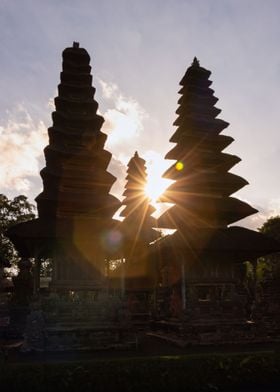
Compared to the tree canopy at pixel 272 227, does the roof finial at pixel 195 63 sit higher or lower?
higher

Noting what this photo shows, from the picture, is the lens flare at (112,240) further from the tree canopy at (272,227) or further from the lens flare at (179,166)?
the tree canopy at (272,227)

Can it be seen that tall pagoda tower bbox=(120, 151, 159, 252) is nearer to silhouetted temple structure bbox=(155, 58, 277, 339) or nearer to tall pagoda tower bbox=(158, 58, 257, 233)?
tall pagoda tower bbox=(158, 58, 257, 233)

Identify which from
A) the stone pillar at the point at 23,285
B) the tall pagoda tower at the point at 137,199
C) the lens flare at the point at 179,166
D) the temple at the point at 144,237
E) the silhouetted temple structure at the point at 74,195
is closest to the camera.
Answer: the temple at the point at 144,237

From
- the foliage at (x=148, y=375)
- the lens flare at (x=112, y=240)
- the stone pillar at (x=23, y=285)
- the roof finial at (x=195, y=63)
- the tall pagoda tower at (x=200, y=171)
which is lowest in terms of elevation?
the foliage at (x=148, y=375)

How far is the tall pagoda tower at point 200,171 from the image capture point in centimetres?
2531

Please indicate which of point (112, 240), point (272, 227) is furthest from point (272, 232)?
point (112, 240)

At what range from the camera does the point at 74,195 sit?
23375 millimetres

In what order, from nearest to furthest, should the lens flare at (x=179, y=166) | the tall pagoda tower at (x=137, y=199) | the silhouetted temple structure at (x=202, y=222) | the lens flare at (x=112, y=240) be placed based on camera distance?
the silhouetted temple structure at (x=202, y=222) → the lens flare at (x=112, y=240) → the lens flare at (x=179, y=166) → the tall pagoda tower at (x=137, y=199)

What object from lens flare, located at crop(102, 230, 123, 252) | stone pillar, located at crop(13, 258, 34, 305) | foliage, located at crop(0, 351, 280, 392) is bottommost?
foliage, located at crop(0, 351, 280, 392)

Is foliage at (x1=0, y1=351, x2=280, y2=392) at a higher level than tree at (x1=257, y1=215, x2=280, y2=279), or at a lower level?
lower

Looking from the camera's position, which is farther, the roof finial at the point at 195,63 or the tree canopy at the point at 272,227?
the tree canopy at the point at 272,227

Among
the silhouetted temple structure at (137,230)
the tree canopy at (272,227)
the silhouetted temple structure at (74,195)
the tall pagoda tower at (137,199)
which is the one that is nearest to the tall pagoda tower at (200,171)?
the silhouetted temple structure at (137,230)

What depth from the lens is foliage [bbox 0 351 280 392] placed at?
9.67m

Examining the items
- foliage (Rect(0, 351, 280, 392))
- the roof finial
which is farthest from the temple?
foliage (Rect(0, 351, 280, 392))
